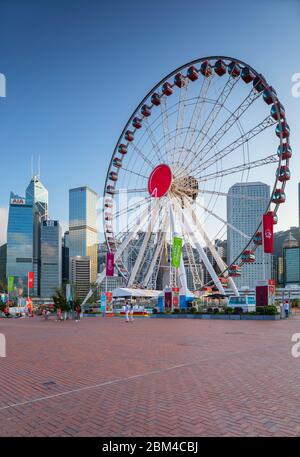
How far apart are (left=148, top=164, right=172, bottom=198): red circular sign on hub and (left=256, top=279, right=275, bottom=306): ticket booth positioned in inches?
511

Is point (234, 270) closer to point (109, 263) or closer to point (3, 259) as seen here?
point (109, 263)

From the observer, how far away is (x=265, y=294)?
107 feet

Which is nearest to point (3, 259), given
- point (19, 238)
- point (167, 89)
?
point (19, 238)

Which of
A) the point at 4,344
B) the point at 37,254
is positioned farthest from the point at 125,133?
the point at 37,254

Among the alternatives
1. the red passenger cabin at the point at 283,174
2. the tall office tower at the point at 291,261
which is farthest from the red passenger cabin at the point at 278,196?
the tall office tower at the point at 291,261

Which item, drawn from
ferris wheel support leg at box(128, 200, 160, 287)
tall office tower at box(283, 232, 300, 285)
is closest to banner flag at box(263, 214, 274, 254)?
ferris wheel support leg at box(128, 200, 160, 287)

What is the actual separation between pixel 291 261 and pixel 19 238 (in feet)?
361

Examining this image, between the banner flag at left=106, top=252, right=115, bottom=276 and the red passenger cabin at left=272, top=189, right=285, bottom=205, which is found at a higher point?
the red passenger cabin at left=272, top=189, right=285, bottom=205

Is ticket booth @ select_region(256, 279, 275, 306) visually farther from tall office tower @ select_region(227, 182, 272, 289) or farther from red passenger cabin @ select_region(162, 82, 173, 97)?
tall office tower @ select_region(227, 182, 272, 289)

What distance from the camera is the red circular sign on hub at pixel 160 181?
40.6 meters

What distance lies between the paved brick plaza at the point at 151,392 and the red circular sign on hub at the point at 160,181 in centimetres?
2788

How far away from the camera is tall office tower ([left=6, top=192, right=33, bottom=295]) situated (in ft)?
575

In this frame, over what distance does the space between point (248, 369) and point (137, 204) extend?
35.4m
